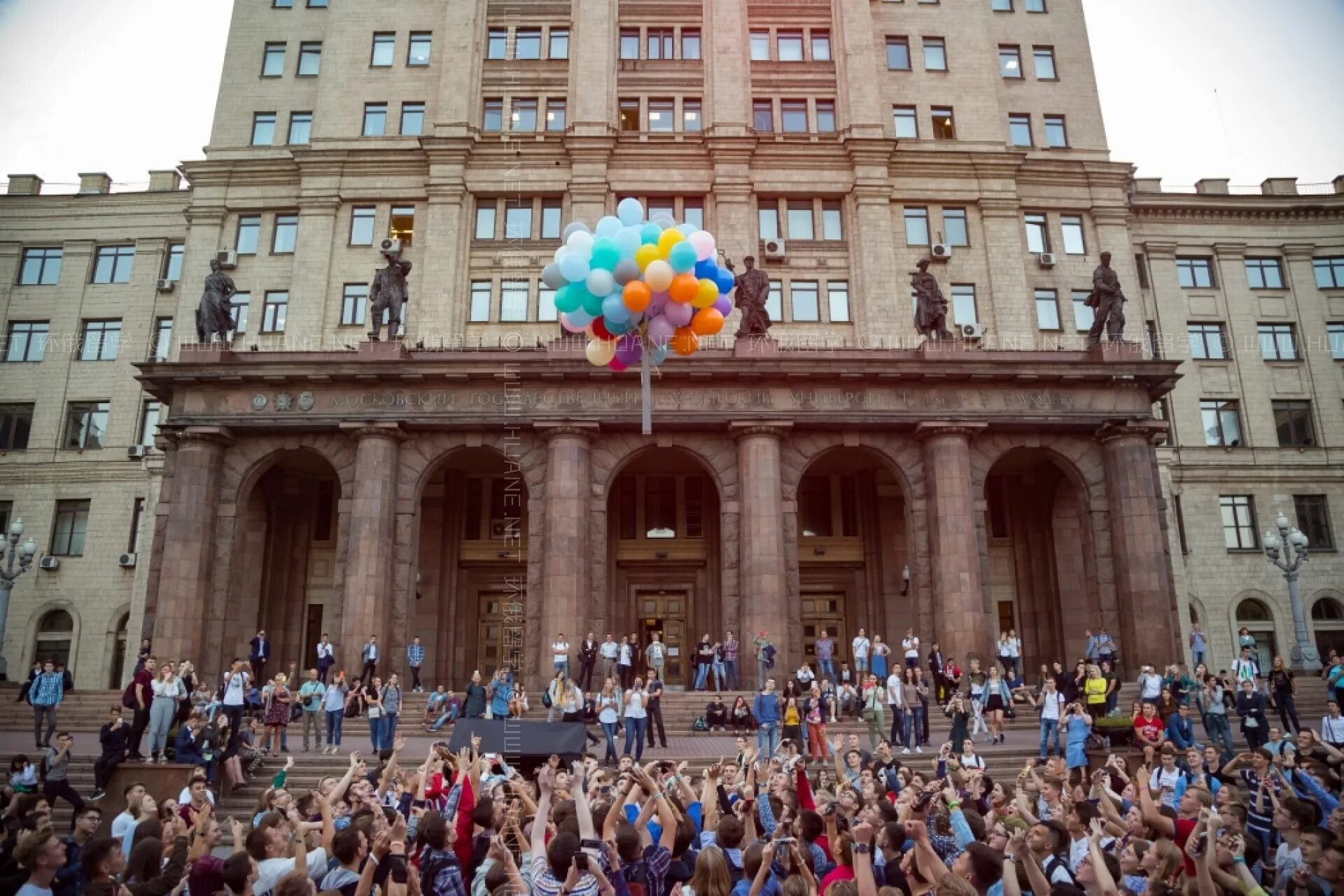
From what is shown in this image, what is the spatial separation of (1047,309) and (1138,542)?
43.6ft

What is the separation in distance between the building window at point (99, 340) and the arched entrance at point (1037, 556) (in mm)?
41441

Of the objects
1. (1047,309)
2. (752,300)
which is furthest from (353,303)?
(1047,309)

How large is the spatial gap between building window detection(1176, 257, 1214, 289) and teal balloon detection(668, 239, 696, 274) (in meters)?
39.4

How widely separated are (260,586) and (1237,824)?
36021 millimetres

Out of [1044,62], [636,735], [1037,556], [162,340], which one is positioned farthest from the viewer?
[162,340]

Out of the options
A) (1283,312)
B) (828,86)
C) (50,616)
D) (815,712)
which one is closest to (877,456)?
(815,712)

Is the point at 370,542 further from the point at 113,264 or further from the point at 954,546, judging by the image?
the point at 113,264

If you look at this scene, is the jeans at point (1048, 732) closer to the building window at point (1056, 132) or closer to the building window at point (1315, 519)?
the building window at point (1315, 519)

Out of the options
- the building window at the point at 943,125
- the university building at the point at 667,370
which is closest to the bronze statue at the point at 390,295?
the university building at the point at 667,370

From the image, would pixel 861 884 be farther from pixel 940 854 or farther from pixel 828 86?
pixel 828 86

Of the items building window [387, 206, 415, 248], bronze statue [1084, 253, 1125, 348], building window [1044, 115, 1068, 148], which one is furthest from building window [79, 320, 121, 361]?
building window [1044, 115, 1068, 148]

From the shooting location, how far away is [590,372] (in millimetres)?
34031

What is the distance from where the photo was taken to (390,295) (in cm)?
3459

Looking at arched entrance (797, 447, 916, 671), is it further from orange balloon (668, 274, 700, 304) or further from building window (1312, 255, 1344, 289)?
building window (1312, 255, 1344, 289)
